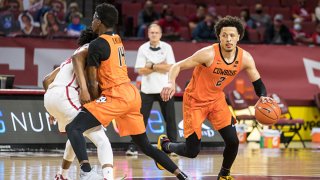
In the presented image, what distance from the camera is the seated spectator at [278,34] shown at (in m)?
18.1

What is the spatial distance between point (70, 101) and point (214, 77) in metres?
1.54

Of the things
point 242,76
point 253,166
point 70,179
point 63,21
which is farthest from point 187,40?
point 70,179

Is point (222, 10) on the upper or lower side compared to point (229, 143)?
upper

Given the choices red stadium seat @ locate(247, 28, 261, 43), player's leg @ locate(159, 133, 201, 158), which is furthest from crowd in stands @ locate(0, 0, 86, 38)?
player's leg @ locate(159, 133, 201, 158)

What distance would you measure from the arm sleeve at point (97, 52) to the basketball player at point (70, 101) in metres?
0.16

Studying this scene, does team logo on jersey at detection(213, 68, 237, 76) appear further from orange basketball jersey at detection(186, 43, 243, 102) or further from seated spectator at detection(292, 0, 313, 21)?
seated spectator at detection(292, 0, 313, 21)

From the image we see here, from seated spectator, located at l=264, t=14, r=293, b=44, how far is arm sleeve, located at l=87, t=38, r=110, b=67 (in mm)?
10483

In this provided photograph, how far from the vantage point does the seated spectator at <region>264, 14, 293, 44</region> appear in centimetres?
1814

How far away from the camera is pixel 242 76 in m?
16.9

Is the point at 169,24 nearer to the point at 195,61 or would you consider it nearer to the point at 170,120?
the point at 170,120

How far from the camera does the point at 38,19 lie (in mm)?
16656

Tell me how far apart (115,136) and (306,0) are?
9.66 metres

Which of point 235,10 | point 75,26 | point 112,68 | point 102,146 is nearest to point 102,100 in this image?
point 112,68

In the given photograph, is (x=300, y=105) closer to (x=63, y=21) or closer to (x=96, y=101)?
(x=63, y=21)
